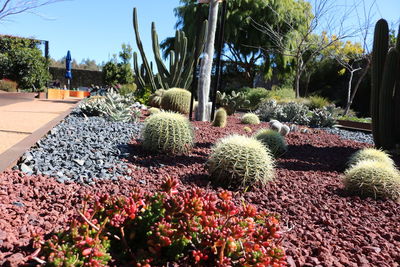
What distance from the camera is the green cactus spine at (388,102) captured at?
6617mm

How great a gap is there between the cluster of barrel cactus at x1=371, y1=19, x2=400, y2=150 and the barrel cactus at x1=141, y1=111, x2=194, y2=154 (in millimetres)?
3927

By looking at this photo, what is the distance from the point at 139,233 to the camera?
1.95 metres

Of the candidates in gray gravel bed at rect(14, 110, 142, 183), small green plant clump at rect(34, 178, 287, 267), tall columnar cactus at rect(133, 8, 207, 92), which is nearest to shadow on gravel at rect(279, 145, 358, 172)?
gray gravel bed at rect(14, 110, 142, 183)

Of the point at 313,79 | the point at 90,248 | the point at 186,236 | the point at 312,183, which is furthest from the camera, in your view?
the point at 313,79

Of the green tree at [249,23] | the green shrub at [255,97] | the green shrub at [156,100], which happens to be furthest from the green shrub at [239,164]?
the green tree at [249,23]

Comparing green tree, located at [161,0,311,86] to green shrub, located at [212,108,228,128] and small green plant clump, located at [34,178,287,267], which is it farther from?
small green plant clump, located at [34,178,287,267]

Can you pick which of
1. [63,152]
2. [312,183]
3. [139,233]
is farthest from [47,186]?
[312,183]

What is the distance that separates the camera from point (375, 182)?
3.85 m

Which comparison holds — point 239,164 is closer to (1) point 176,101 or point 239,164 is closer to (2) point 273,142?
(2) point 273,142

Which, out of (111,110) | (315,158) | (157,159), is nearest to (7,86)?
(111,110)

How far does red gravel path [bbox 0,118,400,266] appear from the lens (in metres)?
2.34

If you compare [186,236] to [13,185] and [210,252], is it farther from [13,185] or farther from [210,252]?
[13,185]

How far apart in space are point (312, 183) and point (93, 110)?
18.4ft

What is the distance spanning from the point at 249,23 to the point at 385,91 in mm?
19154
